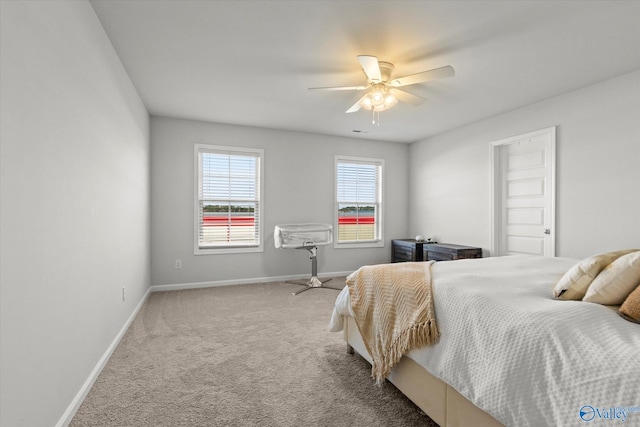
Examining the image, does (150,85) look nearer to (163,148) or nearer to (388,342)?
(163,148)

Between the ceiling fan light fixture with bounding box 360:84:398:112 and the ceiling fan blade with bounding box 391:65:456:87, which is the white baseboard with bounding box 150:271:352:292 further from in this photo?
the ceiling fan blade with bounding box 391:65:456:87

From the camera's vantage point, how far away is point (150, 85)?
350 cm

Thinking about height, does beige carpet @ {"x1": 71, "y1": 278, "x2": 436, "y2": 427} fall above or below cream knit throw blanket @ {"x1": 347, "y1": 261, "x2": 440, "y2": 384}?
below

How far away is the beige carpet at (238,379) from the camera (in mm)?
1765

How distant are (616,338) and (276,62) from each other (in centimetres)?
297

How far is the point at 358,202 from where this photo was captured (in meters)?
5.92

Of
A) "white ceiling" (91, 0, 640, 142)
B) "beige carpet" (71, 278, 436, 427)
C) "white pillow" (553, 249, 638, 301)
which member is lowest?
"beige carpet" (71, 278, 436, 427)

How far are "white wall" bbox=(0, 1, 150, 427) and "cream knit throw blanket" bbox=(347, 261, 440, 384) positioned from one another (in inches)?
66.5

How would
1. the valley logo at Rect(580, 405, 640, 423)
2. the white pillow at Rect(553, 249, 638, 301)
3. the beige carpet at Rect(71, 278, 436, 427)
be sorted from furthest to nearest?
the beige carpet at Rect(71, 278, 436, 427), the white pillow at Rect(553, 249, 638, 301), the valley logo at Rect(580, 405, 640, 423)

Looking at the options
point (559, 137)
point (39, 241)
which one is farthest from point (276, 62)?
point (559, 137)

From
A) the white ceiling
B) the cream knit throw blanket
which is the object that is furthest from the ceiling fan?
the cream knit throw blanket

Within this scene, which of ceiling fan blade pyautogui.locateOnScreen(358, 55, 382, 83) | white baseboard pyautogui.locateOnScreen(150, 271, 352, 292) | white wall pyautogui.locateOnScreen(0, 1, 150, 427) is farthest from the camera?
white baseboard pyautogui.locateOnScreen(150, 271, 352, 292)

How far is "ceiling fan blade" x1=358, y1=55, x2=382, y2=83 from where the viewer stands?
2.43m

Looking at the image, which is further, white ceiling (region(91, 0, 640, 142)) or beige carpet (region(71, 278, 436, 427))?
white ceiling (region(91, 0, 640, 142))
